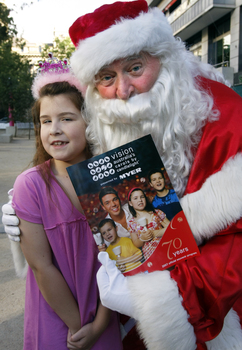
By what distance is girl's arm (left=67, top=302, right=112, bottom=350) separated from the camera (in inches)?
52.6

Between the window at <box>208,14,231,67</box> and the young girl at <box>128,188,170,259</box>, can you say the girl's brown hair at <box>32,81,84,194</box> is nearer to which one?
the young girl at <box>128,188,170,259</box>

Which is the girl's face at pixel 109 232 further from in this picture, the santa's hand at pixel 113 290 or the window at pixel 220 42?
the window at pixel 220 42

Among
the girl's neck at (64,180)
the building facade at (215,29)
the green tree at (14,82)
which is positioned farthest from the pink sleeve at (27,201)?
the green tree at (14,82)

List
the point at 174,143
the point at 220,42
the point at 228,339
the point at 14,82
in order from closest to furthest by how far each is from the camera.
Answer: the point at 228,339, the point at 174,143, the point at 220,42, the point at 14,82

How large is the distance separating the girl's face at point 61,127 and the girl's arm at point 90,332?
774 mm

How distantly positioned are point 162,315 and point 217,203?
50 centimetres

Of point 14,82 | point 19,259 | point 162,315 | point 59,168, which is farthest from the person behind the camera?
point 14,82

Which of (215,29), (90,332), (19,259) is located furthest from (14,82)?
(90,332)

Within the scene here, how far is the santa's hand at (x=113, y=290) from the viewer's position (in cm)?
119

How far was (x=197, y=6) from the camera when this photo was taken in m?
17.5

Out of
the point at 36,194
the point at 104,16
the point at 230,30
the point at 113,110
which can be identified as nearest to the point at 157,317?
the point at 36,194

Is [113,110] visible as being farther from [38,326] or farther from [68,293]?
[38,326]

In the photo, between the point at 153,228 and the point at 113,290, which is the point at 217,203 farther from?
the point at 113,290

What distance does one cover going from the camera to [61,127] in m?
1.39
